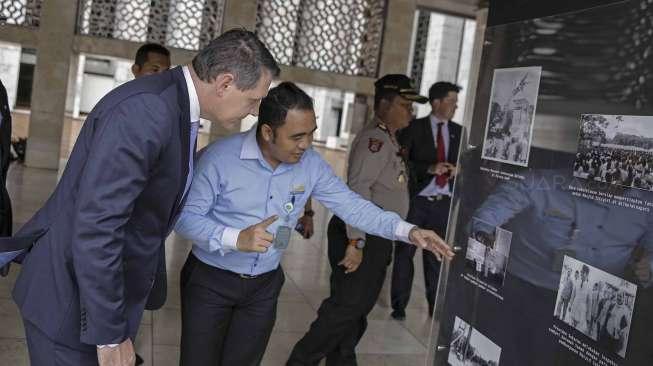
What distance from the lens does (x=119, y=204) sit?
1.72 metres

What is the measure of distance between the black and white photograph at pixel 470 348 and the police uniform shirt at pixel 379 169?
138cm

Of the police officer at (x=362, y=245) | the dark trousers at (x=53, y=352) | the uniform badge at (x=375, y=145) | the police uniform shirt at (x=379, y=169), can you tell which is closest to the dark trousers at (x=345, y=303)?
the police officer at (x=362, y=245)

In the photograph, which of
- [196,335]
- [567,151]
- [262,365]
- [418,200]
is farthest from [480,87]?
[418,200]

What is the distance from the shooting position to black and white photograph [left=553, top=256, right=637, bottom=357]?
1.95 meters

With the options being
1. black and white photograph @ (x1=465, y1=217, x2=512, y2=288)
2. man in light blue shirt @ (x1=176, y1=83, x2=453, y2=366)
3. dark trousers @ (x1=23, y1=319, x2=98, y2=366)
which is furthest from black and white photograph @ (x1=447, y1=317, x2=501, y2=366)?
dark trousers @ (x1=23, y1=319, x2=98, y2=366)

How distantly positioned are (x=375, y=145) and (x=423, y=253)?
178cm

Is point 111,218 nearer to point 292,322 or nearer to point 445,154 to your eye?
point 292,322

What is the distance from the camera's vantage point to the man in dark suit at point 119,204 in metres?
1.71

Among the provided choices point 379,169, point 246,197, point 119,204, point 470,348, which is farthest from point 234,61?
point 379,169

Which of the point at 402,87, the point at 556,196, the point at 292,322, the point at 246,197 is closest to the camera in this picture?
the point at 556,196

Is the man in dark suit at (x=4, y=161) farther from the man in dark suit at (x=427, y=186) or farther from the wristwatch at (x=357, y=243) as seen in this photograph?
the man in dark suit at (x=427, y=186)

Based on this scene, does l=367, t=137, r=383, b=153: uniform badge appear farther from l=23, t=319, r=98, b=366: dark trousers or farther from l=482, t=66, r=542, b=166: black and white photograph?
l=23, t=319, r=98, b=366: dark trousers

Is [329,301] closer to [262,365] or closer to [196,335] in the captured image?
[262,365]

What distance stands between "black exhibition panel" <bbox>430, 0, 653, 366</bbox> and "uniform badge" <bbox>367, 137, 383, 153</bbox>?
1218 mm
